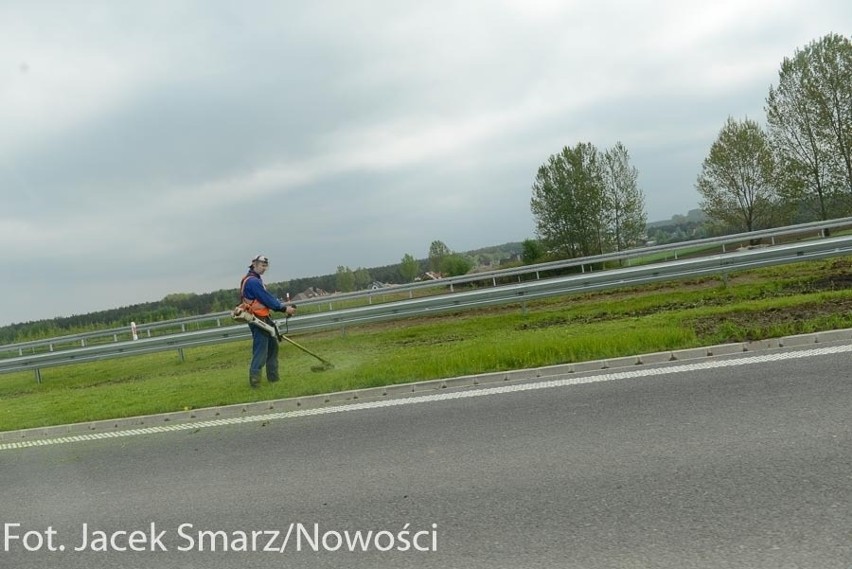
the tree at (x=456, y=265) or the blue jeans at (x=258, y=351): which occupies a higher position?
the tree at (x=456, y=265)

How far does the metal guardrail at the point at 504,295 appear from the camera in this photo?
14766 mm

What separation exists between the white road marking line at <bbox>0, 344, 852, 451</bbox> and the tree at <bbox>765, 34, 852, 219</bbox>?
31.7m

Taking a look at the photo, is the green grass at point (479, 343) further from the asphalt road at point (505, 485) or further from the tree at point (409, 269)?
the tree at point (409, 269)

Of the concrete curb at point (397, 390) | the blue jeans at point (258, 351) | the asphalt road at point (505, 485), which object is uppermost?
the blue jeans at point (258, 351)

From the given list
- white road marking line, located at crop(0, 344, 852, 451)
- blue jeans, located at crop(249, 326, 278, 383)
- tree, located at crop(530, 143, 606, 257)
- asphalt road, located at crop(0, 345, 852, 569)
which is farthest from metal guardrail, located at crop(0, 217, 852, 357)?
tree, located at crop(530, 143, 606, 257)

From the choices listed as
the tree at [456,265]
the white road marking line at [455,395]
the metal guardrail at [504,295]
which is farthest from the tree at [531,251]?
the white road marking line at [455,395]

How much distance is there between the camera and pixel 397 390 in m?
9.23

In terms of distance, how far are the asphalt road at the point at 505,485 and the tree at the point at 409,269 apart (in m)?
19.6

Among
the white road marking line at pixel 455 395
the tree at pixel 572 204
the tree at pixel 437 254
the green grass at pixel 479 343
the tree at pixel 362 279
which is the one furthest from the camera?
the tree at pixel 572 204

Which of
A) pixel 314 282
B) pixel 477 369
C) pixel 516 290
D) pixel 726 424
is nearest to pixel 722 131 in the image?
pixel 314 282

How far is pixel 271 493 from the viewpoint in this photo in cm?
575

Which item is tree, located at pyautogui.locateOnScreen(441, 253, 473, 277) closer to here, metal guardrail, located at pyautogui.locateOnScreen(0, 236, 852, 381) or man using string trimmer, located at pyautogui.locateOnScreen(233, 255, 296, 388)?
metal guardrail, located at pyautogui.locateOnScreen(0, 236, 852, 381)

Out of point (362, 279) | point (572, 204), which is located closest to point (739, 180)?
point (572, 204)

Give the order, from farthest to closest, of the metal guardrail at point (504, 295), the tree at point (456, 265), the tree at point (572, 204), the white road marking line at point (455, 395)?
the tree at point (572, 204) < the tree at point (456, 265) < the metal guardrail at point (504, 295) < the white road marking line at point (455, 395)
